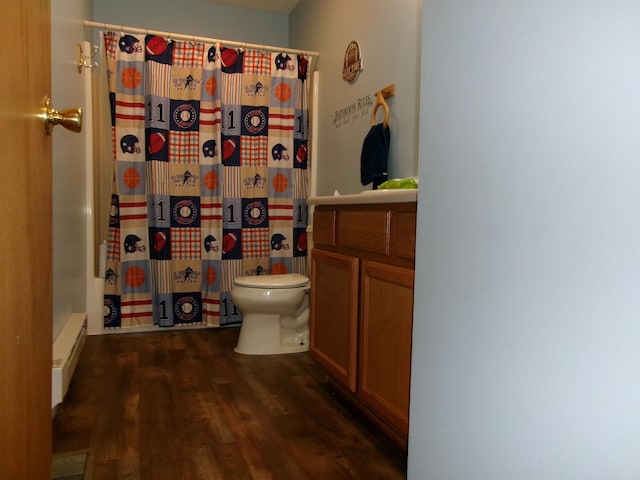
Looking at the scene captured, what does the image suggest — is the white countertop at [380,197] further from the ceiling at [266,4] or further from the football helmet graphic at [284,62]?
the ceiling at [266,4]

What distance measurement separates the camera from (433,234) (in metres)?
0.87

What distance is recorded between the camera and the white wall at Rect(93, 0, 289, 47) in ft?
11.3

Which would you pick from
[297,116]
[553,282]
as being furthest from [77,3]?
[553,282]

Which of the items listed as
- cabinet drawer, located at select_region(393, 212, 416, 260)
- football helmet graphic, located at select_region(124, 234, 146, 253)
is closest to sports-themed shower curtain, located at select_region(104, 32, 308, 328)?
football helmet graphic, located at select_region(124, 234, 146, 253)

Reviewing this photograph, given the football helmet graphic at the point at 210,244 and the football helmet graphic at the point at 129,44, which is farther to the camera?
the football helmet graphic at the point at 210,244

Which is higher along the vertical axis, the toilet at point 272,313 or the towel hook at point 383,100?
the towel hook at point 383,100

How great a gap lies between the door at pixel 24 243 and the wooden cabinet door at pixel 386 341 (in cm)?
95

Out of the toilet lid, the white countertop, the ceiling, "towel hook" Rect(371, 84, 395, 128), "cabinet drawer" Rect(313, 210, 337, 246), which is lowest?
the toilet lid

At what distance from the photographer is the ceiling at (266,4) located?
3.64 meters

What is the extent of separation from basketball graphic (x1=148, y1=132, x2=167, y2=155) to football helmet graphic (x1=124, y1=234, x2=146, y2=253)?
56 cm

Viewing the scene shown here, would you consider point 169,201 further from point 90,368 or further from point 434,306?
point 434,306

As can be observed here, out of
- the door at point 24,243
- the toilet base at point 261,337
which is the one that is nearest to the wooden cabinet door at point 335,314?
the toilet base at point 261,337

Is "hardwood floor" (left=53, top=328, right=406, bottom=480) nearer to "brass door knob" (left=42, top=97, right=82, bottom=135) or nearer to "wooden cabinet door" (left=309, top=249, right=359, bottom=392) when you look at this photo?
"wooden cabinet door" (left=309, top=249, right=359, bottom=392)

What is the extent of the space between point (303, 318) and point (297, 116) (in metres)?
1.45
